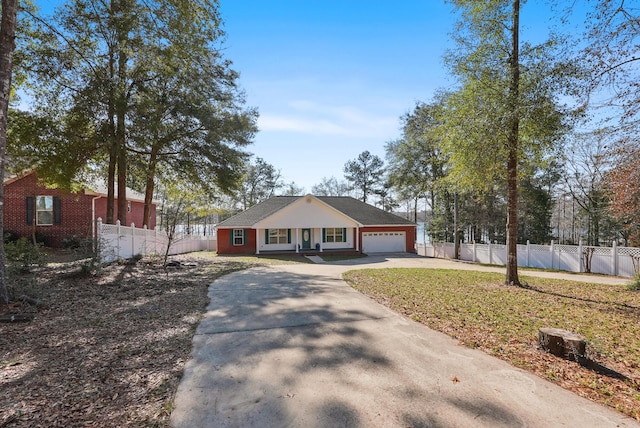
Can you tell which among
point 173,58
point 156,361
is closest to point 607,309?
point 156,361

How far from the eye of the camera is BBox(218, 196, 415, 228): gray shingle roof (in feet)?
74.3

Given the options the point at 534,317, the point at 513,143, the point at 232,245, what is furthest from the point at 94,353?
the point at 232,245

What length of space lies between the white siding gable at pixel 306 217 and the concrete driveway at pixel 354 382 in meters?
16.5

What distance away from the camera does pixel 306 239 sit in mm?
23391

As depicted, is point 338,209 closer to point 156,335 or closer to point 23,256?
point 23,256

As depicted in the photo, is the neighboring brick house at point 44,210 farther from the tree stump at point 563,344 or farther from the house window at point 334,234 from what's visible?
the tree stump at point 563,344

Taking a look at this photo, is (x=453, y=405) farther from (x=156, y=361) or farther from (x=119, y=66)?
(x=119, y=66)

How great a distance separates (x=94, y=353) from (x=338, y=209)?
2244cm

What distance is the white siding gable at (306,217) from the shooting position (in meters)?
22.3

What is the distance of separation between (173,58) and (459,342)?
37.7 feet

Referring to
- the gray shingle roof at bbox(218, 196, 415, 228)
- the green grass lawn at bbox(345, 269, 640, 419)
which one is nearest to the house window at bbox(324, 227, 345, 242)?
the gray shingle roof at bbox(218, 196, 415, 228)

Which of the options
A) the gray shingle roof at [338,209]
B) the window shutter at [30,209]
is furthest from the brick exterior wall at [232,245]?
the window shutter at [30,209]

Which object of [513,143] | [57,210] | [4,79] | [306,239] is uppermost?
[4,79]

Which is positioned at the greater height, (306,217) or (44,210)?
(44,210)
